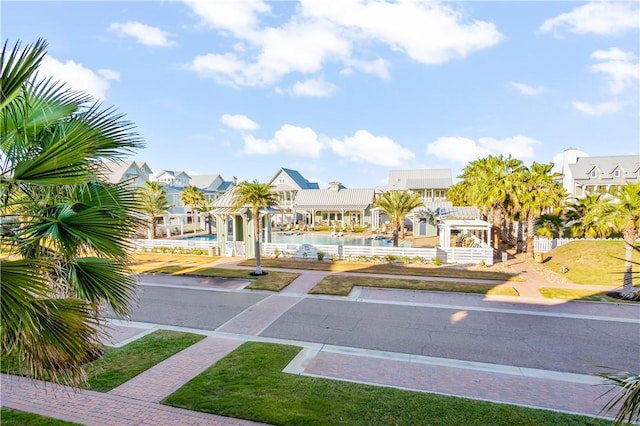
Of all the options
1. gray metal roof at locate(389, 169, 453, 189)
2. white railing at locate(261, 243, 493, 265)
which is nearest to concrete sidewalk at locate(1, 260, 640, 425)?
white railing at locate(261, 243, 493, 265)

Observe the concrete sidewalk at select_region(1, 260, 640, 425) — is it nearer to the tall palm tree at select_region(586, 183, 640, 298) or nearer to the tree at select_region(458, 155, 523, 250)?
the tall palm tree at select_region(586, 183, 640, 298)

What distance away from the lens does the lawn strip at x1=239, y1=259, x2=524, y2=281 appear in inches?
724

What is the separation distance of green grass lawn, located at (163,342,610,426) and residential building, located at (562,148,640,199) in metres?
46.9

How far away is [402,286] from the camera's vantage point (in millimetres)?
16094

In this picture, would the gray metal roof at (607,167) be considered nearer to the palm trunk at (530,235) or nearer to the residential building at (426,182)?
the residential building at (426,182)

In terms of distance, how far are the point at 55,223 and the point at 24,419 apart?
4.46m

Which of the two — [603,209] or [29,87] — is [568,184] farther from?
[29,87]

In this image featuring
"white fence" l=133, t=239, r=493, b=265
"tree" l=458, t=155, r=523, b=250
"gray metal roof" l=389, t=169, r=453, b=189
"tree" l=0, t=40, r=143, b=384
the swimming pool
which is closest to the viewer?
"tree" l=0, t=40, r=143, b=384

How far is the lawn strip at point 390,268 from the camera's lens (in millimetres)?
18391

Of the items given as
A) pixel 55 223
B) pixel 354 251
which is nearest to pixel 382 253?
pixel 354 251

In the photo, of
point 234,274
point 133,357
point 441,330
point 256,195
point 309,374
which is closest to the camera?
point 309,374

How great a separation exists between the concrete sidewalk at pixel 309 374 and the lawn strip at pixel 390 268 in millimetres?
9809

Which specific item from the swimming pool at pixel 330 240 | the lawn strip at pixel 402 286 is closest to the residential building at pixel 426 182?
the swimming pool at pixel 330 240

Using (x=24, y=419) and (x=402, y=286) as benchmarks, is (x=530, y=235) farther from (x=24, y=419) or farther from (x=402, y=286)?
(x=24, y=419)
